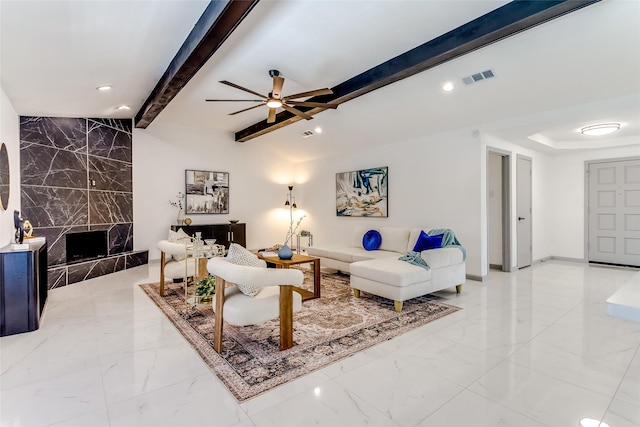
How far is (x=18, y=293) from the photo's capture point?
3.12 m

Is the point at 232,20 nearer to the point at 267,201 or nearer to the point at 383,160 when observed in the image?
the point at 383,160

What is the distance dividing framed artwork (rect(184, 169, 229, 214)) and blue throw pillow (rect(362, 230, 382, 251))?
378cm

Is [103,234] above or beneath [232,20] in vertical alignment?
beneath

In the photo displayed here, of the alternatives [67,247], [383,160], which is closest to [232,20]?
[383,160]

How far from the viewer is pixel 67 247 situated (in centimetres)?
562

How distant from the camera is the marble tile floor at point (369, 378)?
1.90 meters

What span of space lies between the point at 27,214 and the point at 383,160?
628 cm

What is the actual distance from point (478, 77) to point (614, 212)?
195 inches

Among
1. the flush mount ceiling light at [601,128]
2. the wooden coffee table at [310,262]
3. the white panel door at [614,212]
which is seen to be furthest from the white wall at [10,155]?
the white panel door at [614,212]

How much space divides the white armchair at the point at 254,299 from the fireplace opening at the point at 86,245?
4.45 meters

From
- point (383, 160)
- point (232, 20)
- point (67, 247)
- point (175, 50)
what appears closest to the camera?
point (232, 20)

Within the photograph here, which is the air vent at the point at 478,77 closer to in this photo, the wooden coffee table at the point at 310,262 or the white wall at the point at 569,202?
the wooden coffee table at the point at 310,262

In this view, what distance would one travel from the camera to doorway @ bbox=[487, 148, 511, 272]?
5902mm

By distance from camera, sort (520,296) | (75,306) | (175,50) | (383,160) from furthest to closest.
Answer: (383,160)
(520,296)
(75,306)
(175,50)
